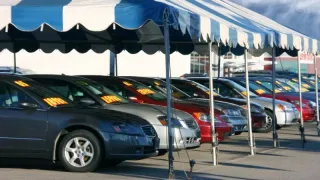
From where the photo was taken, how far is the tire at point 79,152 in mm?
10398

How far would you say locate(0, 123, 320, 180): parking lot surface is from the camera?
10.5 m

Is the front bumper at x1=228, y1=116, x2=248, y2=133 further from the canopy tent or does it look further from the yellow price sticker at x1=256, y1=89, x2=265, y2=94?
the yellow price sticker at x1=256, y1=89, x2=265, y2=94

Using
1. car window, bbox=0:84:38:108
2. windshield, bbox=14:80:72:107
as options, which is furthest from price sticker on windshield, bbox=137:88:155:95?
car window, bbox=0:84:38:108

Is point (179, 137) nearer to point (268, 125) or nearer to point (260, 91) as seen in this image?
point (268, 125)

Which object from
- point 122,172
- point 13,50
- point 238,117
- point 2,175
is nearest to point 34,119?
point 2,175

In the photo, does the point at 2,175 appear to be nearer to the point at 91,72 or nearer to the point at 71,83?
the point at 71,83

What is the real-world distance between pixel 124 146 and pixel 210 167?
191 cm

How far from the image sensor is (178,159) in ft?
41.6

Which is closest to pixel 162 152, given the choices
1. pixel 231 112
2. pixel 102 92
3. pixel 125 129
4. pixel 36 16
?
pixel 102 92

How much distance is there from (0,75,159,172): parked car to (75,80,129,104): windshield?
160 cm

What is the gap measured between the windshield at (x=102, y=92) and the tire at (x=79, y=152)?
6.16 ft

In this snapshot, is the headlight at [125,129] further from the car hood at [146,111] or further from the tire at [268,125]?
the tire at [268,125]

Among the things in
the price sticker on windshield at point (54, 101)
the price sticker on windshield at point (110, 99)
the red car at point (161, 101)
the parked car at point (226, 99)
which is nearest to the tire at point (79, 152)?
the price sticker on windshield at point (54, 101)

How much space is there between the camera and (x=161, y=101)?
14.2 metres
